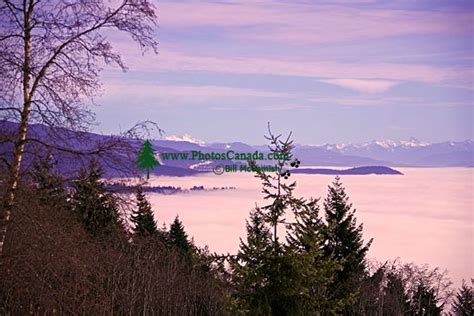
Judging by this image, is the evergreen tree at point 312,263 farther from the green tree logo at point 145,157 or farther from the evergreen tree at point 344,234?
the evergreen tree at point 344,234

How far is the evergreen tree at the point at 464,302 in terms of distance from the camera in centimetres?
4878

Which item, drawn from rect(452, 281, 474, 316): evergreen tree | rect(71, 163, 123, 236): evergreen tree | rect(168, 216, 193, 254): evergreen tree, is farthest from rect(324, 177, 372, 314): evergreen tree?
rect(71, 163, 123, 236): evergreen tree

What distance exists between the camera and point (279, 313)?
38.3 ft

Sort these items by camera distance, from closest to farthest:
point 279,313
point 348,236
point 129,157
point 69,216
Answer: point 279,313
point 129,157
point 69,216
point 348,236

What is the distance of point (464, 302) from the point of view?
49.9m

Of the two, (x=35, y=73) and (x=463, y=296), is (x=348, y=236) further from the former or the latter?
(x=35, y=73)

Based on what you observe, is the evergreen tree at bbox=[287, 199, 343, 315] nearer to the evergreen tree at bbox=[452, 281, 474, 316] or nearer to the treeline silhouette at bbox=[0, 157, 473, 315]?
the treeline silhouette at bbox=[0, 157, 473, 315]

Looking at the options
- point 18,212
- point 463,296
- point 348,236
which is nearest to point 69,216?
point 18,212

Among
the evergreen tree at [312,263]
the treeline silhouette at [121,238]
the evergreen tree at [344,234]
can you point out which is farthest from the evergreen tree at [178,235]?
the evergreen tree at [312,263]

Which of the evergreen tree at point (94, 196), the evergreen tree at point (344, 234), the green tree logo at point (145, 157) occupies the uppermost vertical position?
the green tree logo at point (145, 157)

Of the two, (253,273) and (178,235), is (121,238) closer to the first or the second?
(253,273)

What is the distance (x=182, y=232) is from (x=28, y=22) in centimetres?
3958

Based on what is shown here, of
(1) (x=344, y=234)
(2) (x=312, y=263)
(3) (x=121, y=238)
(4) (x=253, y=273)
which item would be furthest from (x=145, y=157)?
(1) (x=344, y=234)

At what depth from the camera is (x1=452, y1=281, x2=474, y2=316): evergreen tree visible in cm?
4878
